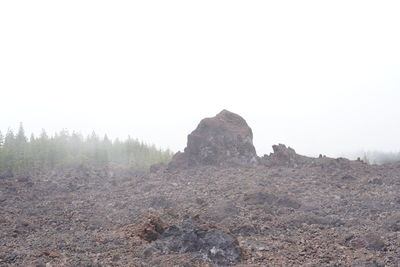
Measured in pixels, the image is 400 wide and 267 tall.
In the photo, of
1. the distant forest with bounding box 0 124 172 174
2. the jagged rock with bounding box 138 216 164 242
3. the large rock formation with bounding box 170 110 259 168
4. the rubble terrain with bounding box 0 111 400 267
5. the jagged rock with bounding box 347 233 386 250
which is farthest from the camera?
the distant forest with bounding box 0 124 172 174

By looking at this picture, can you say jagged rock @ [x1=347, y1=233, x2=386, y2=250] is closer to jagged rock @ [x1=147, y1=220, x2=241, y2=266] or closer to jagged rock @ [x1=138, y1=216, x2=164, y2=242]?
jagged rock @ [x1=147, y1=220, x2=241, y2=266]

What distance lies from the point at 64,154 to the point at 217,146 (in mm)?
41321

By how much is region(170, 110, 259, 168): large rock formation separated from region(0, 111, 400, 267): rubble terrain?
9 centimetres

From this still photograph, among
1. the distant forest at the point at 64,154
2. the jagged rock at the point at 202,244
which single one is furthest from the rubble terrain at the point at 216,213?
the distant forest at the point at 64,154

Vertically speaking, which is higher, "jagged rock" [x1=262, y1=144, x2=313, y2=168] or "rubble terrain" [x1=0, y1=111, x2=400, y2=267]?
"jagged rock" [x1=262, y1=144, x2=313, y2=168]

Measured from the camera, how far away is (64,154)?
69.1 metres

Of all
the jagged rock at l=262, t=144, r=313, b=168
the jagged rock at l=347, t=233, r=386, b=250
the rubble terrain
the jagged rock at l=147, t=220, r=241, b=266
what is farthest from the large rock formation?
the jagged rock at l=347, t=233, r=386, b=250

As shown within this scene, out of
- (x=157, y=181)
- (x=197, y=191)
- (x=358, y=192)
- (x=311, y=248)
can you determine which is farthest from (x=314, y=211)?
(x=157, y=181)

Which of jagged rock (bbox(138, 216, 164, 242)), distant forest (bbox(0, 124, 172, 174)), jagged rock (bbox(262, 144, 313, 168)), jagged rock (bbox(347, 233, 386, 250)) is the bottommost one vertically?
jagged rock (bbox(347, 233, 386, 250))

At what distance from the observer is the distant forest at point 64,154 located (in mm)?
53312

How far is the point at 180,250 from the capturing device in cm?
1503

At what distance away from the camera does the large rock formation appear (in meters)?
34.8

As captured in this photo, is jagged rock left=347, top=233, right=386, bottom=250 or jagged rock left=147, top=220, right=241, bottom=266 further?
jagged rock left=347, top=233, right=386, bottom=250

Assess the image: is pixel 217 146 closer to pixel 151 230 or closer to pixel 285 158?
Result: pixel 285 158
